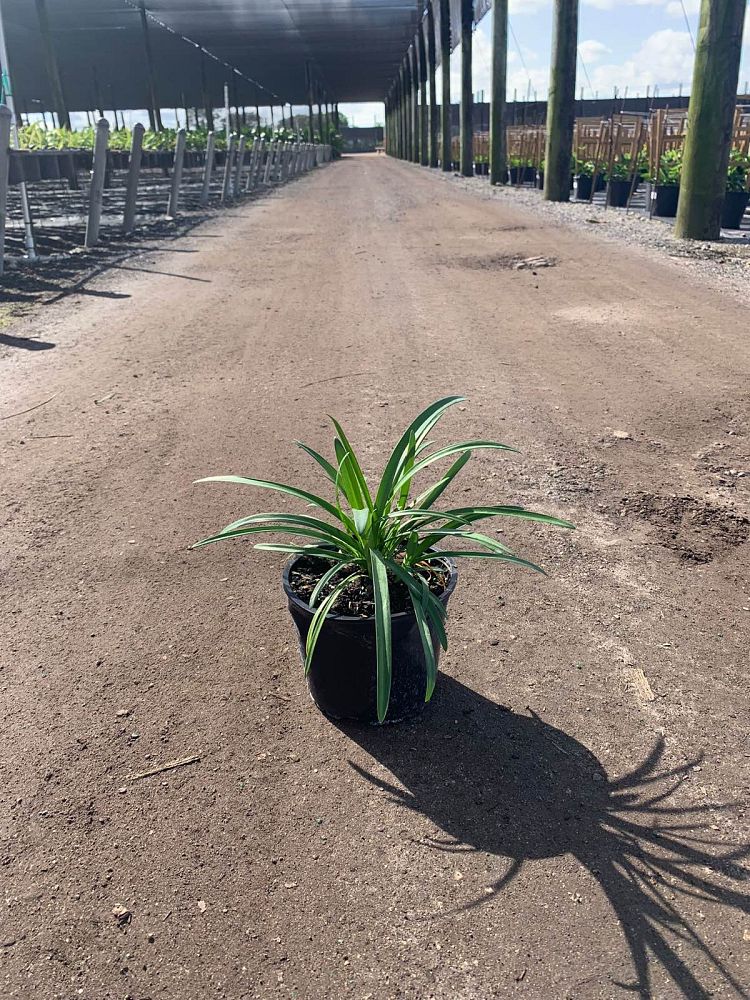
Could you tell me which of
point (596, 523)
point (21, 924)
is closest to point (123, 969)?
point (21, 924)

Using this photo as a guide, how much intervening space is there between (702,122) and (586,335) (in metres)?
5.77

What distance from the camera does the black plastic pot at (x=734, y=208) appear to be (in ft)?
37.8

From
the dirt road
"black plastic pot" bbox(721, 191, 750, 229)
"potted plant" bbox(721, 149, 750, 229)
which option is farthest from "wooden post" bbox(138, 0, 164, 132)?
the dirt road

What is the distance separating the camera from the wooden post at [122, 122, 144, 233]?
11180mm

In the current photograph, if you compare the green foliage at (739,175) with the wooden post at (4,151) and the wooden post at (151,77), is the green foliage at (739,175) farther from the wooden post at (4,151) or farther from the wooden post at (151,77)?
the wooden post at (151,77)

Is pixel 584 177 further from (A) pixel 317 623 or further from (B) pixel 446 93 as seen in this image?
(B) pixel 446 93

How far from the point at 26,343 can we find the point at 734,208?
10377mm

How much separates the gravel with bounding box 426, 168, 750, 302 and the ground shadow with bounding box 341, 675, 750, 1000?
613 centimetres

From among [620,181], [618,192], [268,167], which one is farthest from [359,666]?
[268,167]

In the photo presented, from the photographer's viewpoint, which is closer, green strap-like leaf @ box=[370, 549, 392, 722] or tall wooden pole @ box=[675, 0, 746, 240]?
green strap-like leaf @ box=[370, 549, 392, 722]

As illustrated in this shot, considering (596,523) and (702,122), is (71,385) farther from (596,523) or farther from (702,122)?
(702,122)

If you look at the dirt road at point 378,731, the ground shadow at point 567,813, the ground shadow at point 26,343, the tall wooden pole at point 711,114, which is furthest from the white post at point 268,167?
the ground shadow at point 567,813

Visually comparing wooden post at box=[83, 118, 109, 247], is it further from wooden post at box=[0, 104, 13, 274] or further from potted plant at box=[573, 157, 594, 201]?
potted plant at box=[573, 157, 594, 201]

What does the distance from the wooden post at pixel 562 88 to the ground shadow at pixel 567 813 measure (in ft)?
52.0
